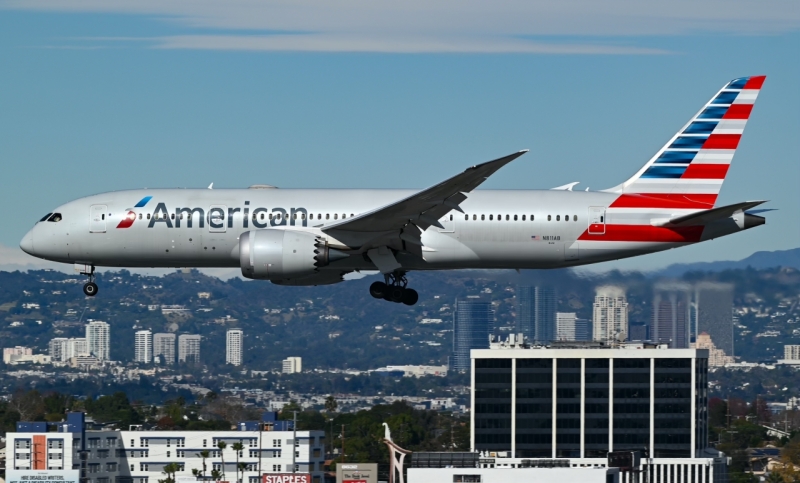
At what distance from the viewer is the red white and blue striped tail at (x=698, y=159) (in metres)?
41.4

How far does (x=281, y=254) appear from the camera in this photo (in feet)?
128

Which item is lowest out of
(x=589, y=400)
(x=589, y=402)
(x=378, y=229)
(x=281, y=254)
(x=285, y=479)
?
(x=285, y=479)

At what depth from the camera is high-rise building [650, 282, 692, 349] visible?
58.2 metres

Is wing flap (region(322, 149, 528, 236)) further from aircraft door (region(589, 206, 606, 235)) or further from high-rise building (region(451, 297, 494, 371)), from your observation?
high-rise building (region(451, 297, 494, 371))

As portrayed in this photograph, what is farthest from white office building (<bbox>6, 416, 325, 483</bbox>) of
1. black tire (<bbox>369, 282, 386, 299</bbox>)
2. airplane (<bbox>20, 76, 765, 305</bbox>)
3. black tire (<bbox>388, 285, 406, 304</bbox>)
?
airplane (<bbox>20, 76, 765, 305</bbox>)

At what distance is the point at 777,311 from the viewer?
72.5 meters

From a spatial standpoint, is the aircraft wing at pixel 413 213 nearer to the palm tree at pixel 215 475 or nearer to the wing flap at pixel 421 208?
the wing flap at pixel 421 208

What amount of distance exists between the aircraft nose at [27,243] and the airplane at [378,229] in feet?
4.75

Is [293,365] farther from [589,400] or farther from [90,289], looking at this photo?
[90,289]

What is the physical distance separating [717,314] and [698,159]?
30.7 m

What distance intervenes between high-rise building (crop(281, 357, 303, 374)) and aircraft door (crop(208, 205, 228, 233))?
116347 mm

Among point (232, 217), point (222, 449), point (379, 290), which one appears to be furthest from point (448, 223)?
point (222, 449)

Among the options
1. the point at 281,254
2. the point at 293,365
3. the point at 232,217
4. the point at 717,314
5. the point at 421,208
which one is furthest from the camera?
the point at 293,365

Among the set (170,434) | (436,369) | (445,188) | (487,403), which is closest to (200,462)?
(170,434)
